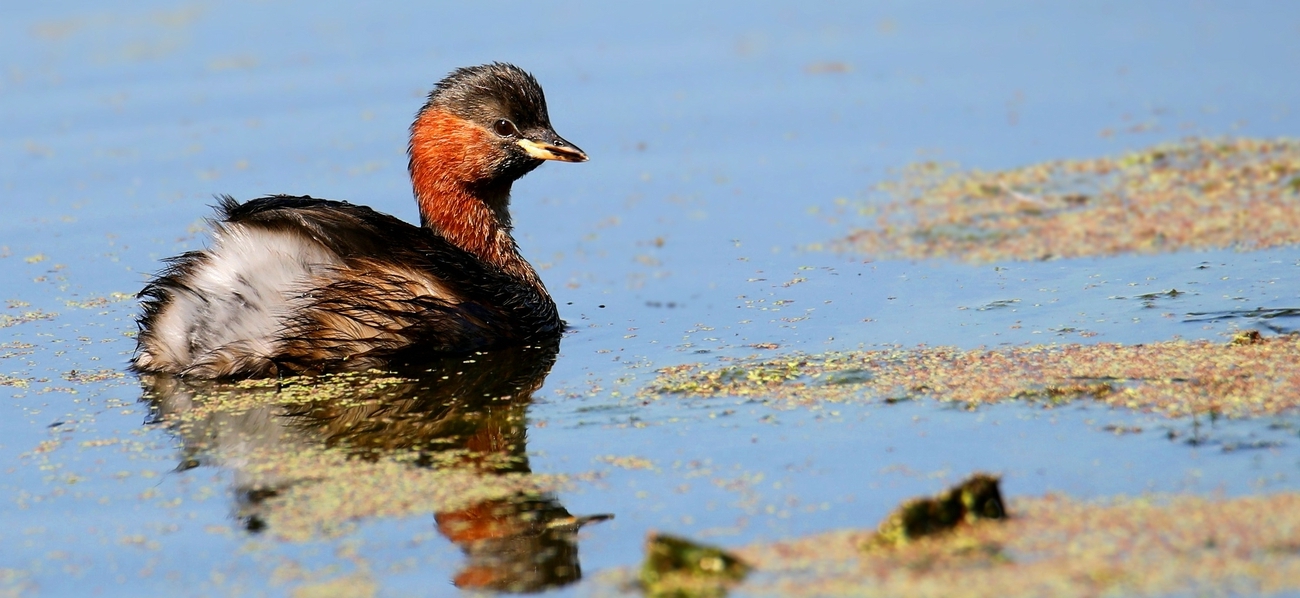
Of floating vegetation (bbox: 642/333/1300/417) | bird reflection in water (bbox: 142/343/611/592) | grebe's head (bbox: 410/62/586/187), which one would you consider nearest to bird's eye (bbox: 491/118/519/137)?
grebe's head (bbox: 410/62/586/187)

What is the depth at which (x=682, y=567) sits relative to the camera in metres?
3.90

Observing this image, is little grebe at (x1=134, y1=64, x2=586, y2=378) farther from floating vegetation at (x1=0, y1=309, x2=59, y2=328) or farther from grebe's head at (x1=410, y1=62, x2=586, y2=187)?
floating vegetation at (x1=0, y1=309, x2=59, y2=328)

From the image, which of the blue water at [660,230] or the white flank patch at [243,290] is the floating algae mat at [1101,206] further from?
the white flank patch at [243,290]

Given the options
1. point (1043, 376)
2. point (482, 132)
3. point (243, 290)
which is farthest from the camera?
point (482, 132)

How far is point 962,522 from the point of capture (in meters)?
4.10

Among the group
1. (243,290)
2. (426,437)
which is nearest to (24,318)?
(243,290)

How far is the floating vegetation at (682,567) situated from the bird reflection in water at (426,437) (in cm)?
26

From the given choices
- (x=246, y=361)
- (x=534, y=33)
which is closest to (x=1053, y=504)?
(x=246, y=361)

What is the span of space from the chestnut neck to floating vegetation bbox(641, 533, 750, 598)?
309 cm

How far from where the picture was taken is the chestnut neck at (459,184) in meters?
6.90

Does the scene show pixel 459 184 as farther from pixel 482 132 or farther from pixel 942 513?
pixel 942 513

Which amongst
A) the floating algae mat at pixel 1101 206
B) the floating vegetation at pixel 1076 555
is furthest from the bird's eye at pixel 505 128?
the floating vegetation at pixel 1076 555

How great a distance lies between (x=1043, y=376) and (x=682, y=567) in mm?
2072

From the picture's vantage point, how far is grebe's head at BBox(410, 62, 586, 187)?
272 inches
